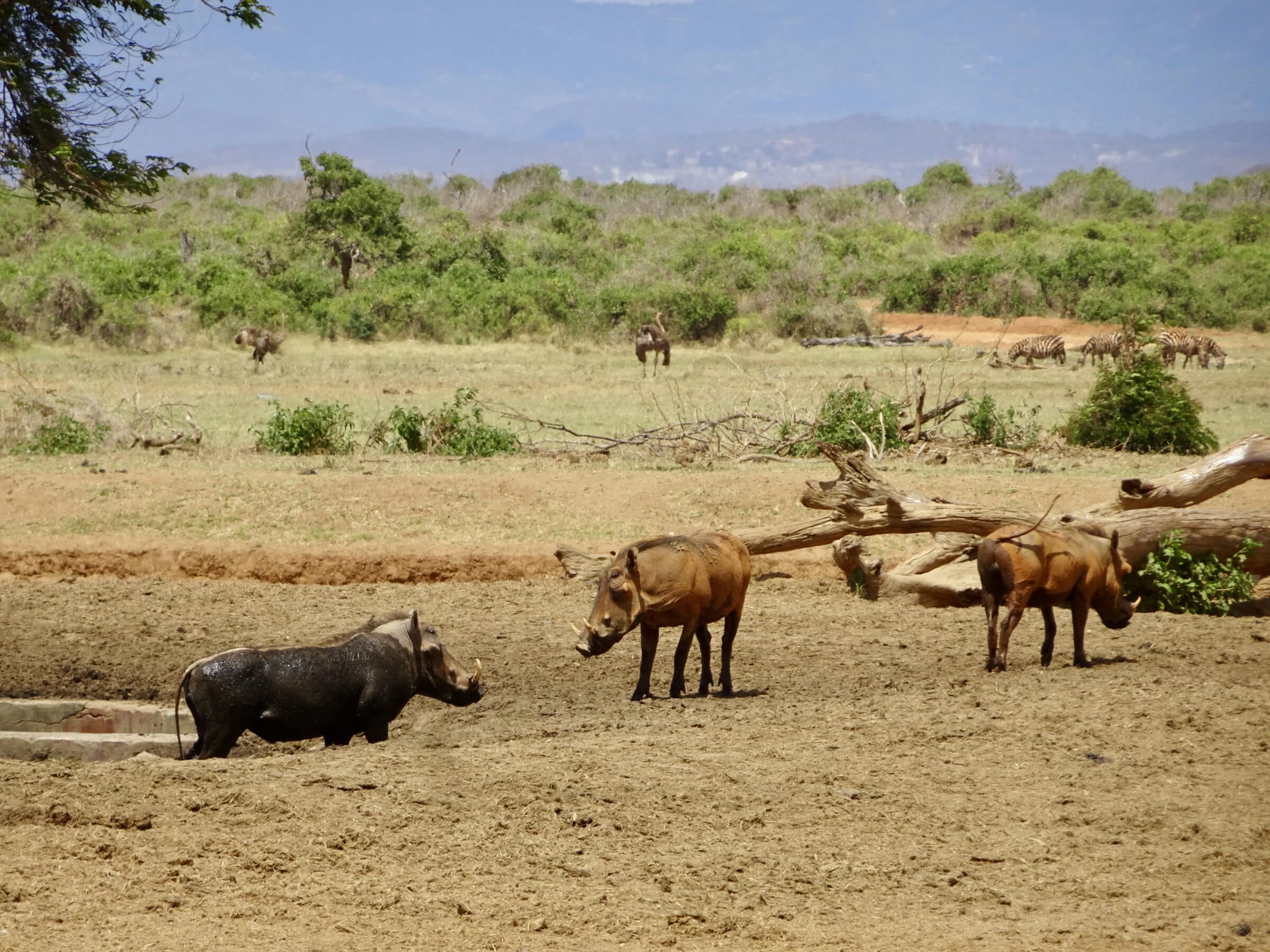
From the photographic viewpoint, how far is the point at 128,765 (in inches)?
280

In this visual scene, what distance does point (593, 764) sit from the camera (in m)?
7.09

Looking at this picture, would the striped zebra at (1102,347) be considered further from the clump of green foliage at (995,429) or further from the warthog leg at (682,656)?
the warthog leg at (682,656)

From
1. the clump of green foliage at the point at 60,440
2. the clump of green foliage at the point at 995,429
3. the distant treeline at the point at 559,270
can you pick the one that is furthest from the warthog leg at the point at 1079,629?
the distant treeline at the point at 559,270

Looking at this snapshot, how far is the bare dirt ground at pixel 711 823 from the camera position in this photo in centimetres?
536

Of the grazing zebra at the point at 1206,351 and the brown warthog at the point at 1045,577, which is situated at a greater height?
the grazing zebra at the point at 1206,351

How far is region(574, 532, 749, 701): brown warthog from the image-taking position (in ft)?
26.9

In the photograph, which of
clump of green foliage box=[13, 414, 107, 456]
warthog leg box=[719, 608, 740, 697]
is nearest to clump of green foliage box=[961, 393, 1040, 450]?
warthog leg box=[719, 608, 740, 697]

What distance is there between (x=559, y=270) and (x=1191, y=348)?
816 inches

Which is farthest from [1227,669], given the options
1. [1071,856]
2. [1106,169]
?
[1106,169]

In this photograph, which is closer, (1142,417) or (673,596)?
(673,596)

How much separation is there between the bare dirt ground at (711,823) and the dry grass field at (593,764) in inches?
0.8

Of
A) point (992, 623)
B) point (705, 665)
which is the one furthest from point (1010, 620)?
point (705, 665)

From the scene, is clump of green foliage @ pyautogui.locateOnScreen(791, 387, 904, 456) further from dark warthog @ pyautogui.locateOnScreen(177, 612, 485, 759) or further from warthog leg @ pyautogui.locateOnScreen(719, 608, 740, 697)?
dark warthog @ pyautogui.locateOnScreen(177, 612, 485, 759)

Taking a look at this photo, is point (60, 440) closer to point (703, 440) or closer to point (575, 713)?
point (703, 440)
